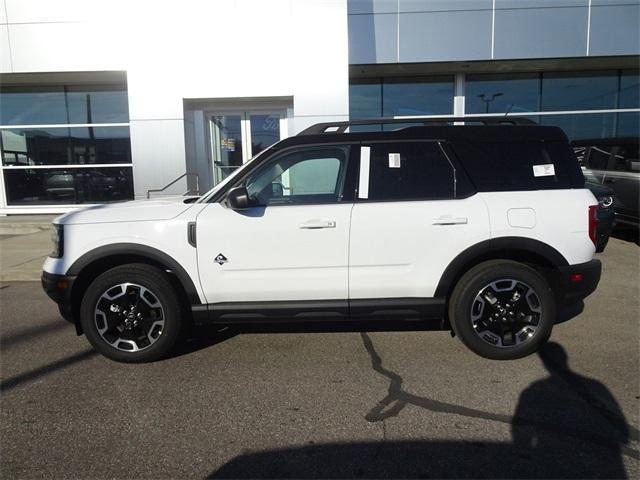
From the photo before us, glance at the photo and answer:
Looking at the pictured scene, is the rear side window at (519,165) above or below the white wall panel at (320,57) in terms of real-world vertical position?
below

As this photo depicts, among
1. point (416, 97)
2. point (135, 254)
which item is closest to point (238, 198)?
point (135, 254)

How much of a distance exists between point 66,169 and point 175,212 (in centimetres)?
1178

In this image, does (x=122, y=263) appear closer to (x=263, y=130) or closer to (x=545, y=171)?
(x=545, y=171)

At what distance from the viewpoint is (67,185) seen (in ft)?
46.0

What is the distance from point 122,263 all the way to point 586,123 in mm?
13024

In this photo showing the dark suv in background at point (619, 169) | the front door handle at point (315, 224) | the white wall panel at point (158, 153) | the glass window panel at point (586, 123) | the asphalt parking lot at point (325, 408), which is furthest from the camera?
the glass window panel at point (586, 123)

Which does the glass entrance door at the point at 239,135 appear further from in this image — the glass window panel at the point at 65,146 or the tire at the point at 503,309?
the tire at the point at 503,309

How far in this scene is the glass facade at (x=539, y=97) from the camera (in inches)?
512

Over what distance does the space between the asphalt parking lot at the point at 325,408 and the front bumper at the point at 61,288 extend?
501mm

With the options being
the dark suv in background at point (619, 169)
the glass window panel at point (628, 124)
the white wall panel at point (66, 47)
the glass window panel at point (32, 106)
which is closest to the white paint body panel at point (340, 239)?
the dark suv in background at point (619, 169)

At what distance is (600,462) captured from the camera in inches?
105

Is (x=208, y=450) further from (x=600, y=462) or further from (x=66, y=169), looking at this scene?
(x=66, y=169)

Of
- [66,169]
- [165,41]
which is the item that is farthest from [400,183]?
[66,169]

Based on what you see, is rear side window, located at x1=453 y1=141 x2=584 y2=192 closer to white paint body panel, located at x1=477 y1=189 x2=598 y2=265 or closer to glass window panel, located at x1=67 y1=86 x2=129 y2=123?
white paint body panel, located at x1=477 y1=189 x2=598 y2=265
